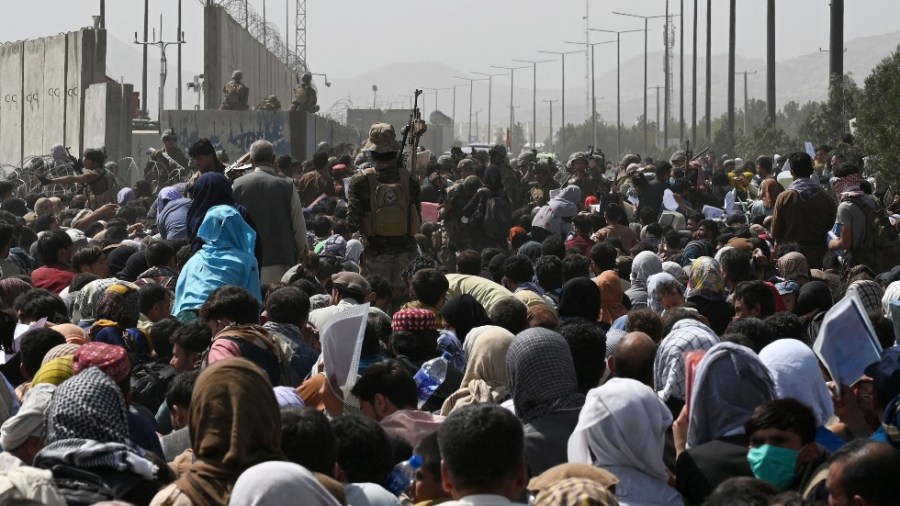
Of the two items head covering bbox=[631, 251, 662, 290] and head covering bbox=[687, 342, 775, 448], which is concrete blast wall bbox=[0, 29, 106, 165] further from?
head covering bbox=[687, 342, 775, 448]

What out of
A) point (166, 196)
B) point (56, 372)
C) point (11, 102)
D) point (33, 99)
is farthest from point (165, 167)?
point (56, 372)

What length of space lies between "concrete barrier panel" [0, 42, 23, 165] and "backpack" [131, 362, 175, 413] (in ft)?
79.6

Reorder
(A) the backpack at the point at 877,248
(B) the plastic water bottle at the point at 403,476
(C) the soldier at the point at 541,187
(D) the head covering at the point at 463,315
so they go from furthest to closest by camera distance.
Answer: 1. (C) the soldier at the point at 541,187
2. (A) the backpack at the point at 877,248
3. (D) the head covering at the point at 463,315
4. (B) the plastic water bottle at the point at 403,476

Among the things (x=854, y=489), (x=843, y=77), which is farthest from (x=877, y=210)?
(x=843, y=77)

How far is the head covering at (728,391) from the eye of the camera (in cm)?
594

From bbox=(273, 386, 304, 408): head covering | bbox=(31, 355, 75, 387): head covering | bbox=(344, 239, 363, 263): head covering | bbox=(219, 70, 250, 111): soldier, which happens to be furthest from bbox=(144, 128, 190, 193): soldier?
bbox=(273, 386, 304, 408): head covering

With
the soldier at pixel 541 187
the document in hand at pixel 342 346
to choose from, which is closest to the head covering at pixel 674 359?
the document in hand at pixel 342 346

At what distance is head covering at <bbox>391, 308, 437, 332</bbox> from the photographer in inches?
316

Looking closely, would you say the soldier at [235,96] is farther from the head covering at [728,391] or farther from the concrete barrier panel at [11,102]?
the head covering at [728,391]

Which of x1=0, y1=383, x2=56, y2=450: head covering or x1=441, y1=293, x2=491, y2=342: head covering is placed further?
x1=441, y1=293, x2=491, y2=342: head covering

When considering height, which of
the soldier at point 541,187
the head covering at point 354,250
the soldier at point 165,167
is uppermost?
the soldier at point 165,167

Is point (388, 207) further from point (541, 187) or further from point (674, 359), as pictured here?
point (541, 187)

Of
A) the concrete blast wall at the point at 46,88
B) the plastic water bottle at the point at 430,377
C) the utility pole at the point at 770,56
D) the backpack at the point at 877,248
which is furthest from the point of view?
the utility pole at the point at 770,56

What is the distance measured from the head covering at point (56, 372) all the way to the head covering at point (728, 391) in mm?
2450
